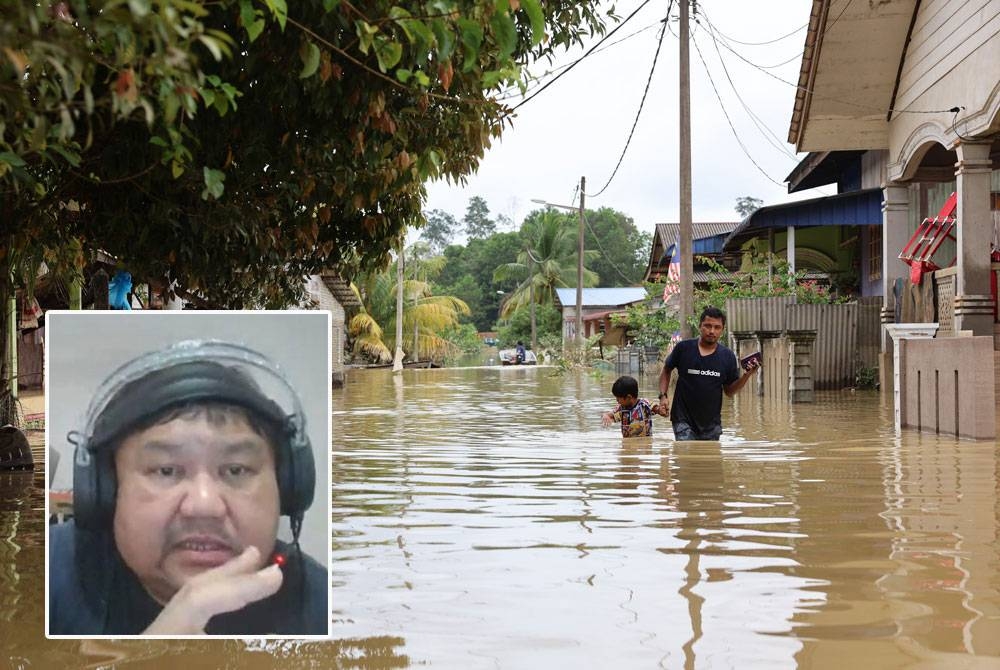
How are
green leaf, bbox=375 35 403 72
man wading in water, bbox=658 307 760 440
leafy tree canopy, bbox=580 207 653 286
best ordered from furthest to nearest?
leafy tree canopy, bbox=580 207 653 286
man wading in water, bbox=658 307 760 440
green leaf, bbox=375 35 403 72

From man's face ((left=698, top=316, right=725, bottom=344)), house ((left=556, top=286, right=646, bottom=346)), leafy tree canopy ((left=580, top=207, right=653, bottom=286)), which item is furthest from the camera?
leafy tree canopy ((left=580, top=207, right=653, bottom=286))

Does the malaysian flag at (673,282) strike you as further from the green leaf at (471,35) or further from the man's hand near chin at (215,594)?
the man's hand near chin at (215,594)

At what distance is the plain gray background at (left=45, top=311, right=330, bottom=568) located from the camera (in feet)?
11.3

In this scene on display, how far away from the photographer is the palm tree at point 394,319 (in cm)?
5444

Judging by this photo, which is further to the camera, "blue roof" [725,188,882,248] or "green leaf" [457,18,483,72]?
"blue roof" [725,188,882,248]

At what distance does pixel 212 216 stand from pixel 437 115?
5.05 feet

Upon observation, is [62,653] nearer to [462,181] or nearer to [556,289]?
[462,181]

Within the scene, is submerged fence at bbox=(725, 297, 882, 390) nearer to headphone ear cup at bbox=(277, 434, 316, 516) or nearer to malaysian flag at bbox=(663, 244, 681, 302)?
malaysian flag at bbox=(663, 244, 681, 302)

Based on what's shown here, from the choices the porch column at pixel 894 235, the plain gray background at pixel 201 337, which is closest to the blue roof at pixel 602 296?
the porch column at pixel 894 235

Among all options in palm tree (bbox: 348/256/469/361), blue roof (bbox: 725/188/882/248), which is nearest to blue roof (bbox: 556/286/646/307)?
palm tree (bbox: 348/256/469/361)

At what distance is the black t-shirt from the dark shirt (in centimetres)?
782

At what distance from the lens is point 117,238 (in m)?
8.05

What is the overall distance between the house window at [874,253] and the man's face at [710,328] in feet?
57.5

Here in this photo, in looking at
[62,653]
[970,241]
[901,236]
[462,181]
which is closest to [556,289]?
[901,236]
